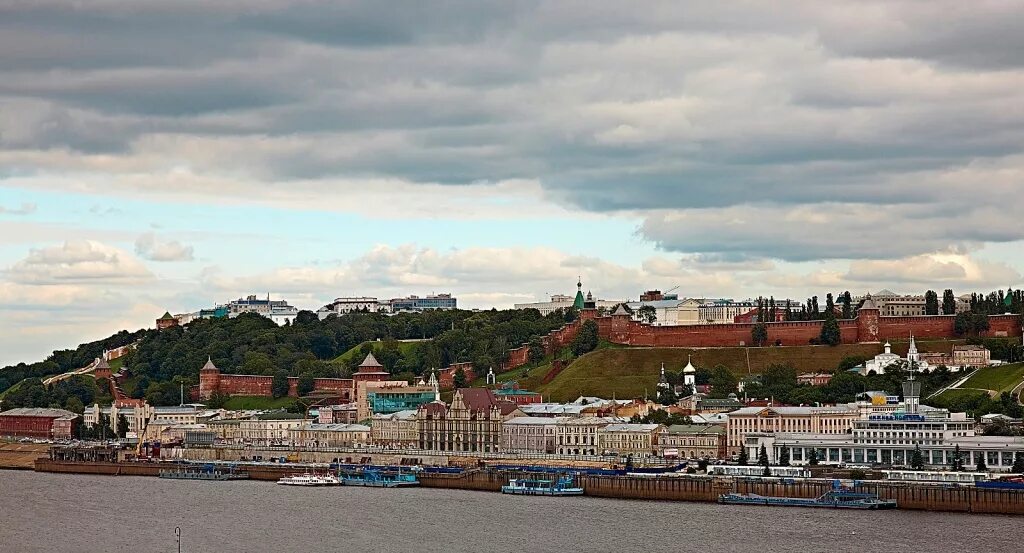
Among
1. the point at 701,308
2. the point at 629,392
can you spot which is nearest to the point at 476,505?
the point at 629,392

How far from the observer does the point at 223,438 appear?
140 meters

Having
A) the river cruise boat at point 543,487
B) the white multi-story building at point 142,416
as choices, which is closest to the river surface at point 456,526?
the river cruise boat at point 543,487

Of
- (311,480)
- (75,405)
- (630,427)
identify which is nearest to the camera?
(311,480)

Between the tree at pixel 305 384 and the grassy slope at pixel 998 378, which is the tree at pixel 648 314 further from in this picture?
the grassy slope at pixel 998 378

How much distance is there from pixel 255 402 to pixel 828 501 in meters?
83.7

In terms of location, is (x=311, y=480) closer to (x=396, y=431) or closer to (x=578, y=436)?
(x=578, y=436)

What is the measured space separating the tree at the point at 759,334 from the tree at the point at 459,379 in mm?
24919

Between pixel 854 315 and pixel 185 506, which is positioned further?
pixel 854 315

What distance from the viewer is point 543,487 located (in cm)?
10094

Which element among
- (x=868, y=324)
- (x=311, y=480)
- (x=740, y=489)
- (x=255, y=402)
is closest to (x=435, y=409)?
(x=311, y=480)

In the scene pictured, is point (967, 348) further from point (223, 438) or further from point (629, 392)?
point (223, 438)

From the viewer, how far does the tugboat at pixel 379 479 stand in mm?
108500

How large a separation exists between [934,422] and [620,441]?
22154mm

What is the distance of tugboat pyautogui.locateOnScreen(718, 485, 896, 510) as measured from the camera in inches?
3423
